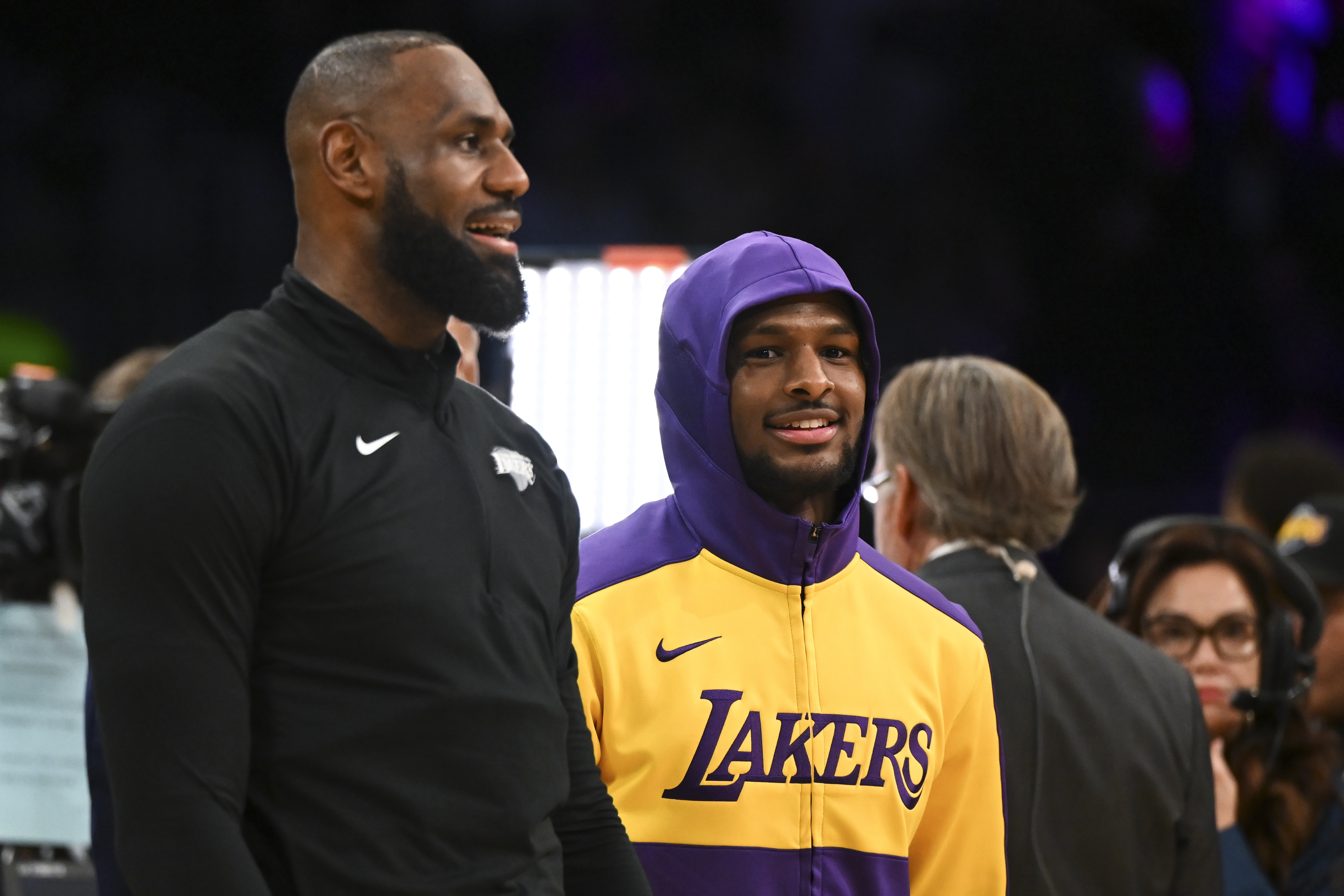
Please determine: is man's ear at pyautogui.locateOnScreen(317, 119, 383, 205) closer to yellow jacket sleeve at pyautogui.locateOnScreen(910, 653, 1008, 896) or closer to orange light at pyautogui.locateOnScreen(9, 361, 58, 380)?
yellow jacket sleeve at pyautogui.locateOnScreen(910, 653, 1008, 896)

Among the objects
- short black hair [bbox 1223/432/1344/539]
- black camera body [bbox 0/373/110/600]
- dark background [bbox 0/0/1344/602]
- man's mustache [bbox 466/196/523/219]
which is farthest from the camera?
dark background [bbox 0/0/1344/602]

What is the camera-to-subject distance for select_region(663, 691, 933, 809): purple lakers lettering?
160cm

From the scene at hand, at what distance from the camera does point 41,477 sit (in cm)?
284

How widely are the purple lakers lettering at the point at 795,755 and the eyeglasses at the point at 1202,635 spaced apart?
846mm

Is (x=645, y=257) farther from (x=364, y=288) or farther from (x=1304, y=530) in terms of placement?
(x=364, y=288)

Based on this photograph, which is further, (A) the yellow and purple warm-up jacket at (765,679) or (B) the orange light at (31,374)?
(B) the orange light at (31,374)

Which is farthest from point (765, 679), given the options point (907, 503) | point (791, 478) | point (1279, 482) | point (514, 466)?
point (1279, 482)

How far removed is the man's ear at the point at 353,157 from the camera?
123 centimetres

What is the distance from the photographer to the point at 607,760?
1.61m

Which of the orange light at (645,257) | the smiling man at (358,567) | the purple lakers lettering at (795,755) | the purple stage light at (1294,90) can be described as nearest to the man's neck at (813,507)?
the purple lakers lettering at (795,755)

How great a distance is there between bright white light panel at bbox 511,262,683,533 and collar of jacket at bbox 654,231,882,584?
2652 millimetres

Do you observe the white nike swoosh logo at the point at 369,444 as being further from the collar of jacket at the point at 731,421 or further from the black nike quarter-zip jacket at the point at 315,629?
the collar of jacket at the point at 731,421

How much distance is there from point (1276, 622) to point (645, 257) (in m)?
2.57

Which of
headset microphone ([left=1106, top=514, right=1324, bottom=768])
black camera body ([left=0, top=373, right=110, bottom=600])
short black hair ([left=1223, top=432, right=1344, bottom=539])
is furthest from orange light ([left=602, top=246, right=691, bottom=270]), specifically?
headset microphone ([left=1106, top=514, right=1324, bottom=768])
